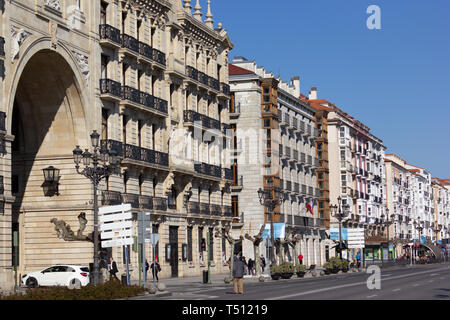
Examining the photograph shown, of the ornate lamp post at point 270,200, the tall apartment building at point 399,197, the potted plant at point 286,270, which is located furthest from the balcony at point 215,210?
the tall apartment building at point 399,197

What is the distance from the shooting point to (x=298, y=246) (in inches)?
3610

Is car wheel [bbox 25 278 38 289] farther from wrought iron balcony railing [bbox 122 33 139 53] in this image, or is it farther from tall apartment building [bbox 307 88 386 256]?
tall apartment building [bbox 307 88 386 256]

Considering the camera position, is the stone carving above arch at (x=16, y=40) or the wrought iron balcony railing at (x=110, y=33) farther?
the wrought iron balcony railing at (x=110, y=33)

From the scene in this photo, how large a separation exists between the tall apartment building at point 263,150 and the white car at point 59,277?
38.0 metres

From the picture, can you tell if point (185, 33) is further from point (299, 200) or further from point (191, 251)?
point (299, 200)

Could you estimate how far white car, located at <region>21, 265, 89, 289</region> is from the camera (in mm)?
42931

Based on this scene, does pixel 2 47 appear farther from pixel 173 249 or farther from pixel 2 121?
pixel 173 249

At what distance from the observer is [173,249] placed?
60875mm

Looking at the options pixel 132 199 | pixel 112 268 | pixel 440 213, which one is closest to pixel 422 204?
pixel 440 213

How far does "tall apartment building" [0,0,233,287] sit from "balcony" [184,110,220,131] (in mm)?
76

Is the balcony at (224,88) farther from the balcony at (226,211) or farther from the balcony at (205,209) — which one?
the balcony at (205,209)

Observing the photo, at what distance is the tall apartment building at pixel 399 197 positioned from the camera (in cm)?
14112

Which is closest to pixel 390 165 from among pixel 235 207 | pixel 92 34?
pixel 235 207
